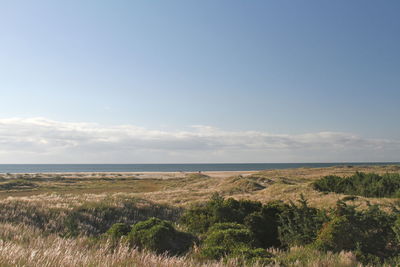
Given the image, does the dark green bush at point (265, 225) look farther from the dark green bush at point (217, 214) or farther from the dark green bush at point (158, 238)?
the dark green bush at point (158, 238)

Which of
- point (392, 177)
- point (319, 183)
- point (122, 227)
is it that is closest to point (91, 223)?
point (122, 227)

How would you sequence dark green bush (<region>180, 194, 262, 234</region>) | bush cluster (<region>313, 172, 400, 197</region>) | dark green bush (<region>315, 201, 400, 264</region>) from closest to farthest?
1. dark green bush (<region>315, 201, 400, 264</region>)
2. dark green bush (<region>180, 194, 262, 234</region>)
3. bush cluster (<region>313, 172, 400, 197</region>)

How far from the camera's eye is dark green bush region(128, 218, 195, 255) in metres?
9.34

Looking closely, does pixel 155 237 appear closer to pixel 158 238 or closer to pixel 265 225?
pixel 158 238

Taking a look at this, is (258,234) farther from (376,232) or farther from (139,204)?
(139,204)

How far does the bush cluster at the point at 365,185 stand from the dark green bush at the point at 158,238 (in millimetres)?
17748

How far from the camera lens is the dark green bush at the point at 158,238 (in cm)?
934

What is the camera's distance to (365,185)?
25922mm

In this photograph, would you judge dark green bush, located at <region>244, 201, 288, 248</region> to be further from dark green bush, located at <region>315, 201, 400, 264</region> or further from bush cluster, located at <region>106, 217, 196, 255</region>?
bush cluster, located at <region>106, 217, 196, 255</region>

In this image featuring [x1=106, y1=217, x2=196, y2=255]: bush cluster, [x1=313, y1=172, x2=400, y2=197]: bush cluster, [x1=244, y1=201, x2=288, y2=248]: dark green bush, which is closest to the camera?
[x1=106, y1=217, x2=196, y2=255]: bush cluster

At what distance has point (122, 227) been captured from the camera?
419 inches

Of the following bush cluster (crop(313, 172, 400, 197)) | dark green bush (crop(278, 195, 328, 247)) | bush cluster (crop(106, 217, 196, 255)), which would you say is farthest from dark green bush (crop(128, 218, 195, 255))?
bush cluster (crop(313, 172, 400, 197))

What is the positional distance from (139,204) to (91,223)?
14.2 feet

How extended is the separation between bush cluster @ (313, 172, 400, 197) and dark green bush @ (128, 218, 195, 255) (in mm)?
17748
